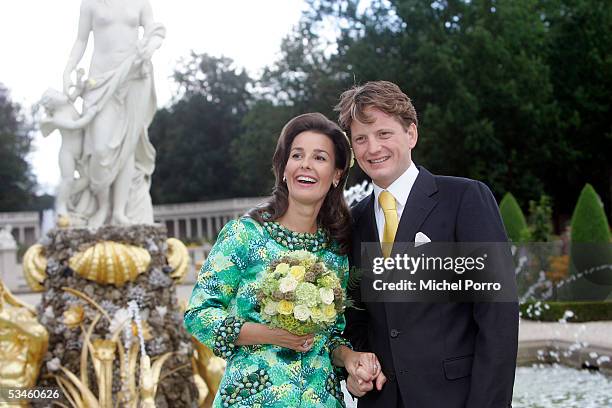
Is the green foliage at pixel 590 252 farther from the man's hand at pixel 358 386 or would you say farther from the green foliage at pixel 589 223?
the man's hand at pixel 358 386

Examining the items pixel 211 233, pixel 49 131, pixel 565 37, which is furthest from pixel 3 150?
pixel 49 131

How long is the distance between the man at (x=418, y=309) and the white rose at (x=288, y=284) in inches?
14.6

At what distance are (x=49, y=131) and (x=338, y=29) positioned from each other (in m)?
25.1

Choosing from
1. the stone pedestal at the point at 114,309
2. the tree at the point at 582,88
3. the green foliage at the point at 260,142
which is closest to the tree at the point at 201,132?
the green foliage at the point at 260,142

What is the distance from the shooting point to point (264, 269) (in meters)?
2.58

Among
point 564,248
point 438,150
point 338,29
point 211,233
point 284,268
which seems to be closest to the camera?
point 284,268

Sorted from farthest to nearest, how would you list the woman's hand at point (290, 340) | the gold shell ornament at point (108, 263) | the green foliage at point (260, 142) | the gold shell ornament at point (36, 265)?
the green foliage at point (260, 142) < the gold shell ornament at point (36, 265) < the gold shell ornament at point (108, 263) < the woman's hand at point (290, 340)

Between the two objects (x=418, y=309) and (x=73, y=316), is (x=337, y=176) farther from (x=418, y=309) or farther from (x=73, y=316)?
(x=73, y=316)

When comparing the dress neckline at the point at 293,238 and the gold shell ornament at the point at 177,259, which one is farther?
the gold shell ornament at the point at 177,259

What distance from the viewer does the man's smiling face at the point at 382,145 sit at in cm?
256

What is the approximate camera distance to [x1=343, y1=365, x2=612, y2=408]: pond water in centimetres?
710

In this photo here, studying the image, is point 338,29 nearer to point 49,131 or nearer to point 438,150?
point 438,150

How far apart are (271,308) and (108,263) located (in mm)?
3476

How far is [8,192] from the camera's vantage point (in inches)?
1590
